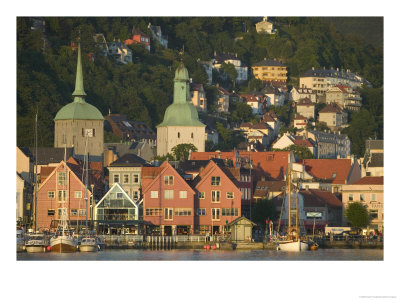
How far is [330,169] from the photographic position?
8662 cm

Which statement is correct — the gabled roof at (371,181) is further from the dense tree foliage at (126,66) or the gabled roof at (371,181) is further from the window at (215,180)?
the dense tree foliage at (126,66)

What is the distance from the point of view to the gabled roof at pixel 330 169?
8500 cm

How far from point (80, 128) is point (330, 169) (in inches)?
935

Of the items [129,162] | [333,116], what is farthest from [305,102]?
[129,162]

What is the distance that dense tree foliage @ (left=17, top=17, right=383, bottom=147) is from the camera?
120m

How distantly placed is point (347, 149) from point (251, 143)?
1316 centimetres

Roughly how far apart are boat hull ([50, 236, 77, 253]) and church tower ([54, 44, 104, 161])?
44505 millimetres

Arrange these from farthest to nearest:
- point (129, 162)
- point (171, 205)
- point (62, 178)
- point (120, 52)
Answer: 1. point (120, 52)
2. point (129, 162)
3. point (62, 178)
4. point (171, 205)

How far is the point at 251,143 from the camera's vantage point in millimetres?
144125

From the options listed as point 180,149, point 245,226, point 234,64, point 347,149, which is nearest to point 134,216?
point 245,226

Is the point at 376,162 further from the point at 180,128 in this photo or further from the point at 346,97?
the point at 346,97

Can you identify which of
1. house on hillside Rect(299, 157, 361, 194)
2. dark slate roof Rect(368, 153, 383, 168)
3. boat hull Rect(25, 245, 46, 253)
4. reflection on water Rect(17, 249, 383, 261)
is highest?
dark slate roof Rect(368, 153, 383, 168)

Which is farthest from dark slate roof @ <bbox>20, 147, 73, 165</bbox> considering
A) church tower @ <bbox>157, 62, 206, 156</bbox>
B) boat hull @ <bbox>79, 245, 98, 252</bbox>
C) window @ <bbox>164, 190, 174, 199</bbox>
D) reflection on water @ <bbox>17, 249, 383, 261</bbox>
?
reflection on water @ <bbox>17, 249, 383, 261</bbox>

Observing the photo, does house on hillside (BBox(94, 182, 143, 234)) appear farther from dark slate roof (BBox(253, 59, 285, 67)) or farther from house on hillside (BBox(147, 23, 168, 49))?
dark slate roof (BBox(253, 59, 285, 67))
